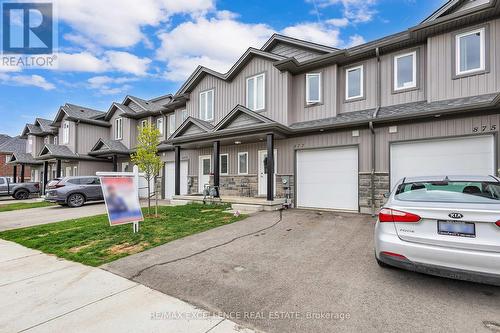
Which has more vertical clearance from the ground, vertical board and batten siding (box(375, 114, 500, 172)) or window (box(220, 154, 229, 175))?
vertical board and batten siding (box(375, 114, 500, 172))

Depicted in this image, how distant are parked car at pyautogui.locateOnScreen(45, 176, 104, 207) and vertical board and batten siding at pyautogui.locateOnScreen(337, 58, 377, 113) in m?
13.9

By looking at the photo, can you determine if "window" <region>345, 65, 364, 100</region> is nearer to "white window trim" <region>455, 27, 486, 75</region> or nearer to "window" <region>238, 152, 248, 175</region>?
"white window trim" <region>455, 27, 486, 75</region>

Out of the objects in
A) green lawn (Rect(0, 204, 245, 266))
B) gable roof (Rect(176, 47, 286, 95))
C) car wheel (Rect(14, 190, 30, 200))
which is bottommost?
car wheel (Rect(14, 190, 30, 200))

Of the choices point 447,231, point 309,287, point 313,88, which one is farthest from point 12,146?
point 447,231

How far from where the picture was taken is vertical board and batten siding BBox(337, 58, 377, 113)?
371 inches

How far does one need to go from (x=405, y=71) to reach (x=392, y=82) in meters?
0.57

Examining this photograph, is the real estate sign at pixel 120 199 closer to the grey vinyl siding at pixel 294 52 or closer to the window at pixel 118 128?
the grey vinyl siding at pixel 294 52

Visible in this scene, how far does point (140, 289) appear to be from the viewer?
343 cm

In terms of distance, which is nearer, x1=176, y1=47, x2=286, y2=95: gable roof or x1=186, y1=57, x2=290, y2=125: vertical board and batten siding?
x1=186, y1=57, x2=290, y2=125: vertical board and batten siding

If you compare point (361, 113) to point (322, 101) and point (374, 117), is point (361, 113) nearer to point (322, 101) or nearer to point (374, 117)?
point (374, 117)

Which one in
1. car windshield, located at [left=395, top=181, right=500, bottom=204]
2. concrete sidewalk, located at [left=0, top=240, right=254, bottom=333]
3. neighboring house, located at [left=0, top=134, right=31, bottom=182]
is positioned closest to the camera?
concrete sidewalk, located at [left=0, top=240, right=254, bottom=333]

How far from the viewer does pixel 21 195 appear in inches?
731

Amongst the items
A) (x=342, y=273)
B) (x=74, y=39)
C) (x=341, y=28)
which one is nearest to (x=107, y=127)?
(x=74, y=39)

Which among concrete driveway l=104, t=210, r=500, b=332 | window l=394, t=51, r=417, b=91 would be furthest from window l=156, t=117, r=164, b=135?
window l=394, t=51, r=417, b=91
